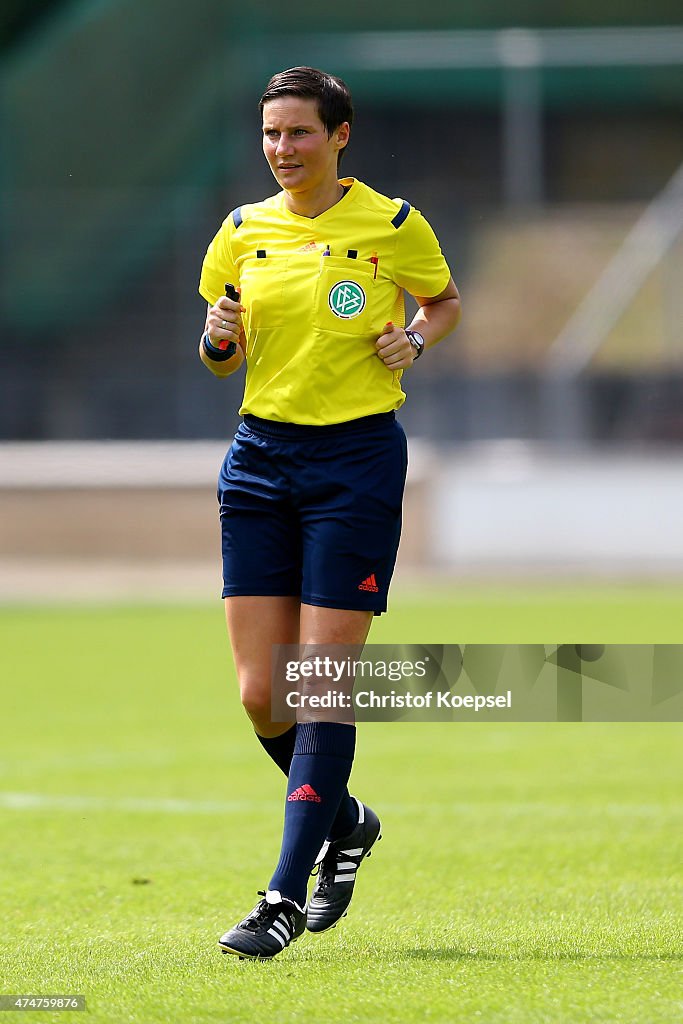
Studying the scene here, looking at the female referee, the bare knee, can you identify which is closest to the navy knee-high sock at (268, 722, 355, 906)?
the female referee

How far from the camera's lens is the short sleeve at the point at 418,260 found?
4.49 metres

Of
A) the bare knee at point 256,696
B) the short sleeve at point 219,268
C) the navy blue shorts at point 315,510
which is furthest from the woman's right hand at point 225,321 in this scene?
the bare knee at point 256,696

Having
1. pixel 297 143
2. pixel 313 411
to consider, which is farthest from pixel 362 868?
pixel 297 143

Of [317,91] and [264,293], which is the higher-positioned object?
[317,91]

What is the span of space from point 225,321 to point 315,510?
552mm

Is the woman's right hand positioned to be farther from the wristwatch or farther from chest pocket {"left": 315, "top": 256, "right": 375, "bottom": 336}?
the wristwatch

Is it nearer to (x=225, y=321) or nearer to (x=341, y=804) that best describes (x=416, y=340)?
(x=225, y=321)

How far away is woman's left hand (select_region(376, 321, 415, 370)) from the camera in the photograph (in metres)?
4.38

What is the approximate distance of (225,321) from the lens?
4.39 meters

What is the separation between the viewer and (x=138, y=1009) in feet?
11.7

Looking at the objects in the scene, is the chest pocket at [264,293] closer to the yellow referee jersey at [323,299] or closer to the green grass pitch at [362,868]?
the yellow referee jersey at [323,299]

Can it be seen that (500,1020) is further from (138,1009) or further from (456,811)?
(456,811)

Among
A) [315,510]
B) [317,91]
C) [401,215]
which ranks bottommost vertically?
[315,510]

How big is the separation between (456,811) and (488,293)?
19644mm
